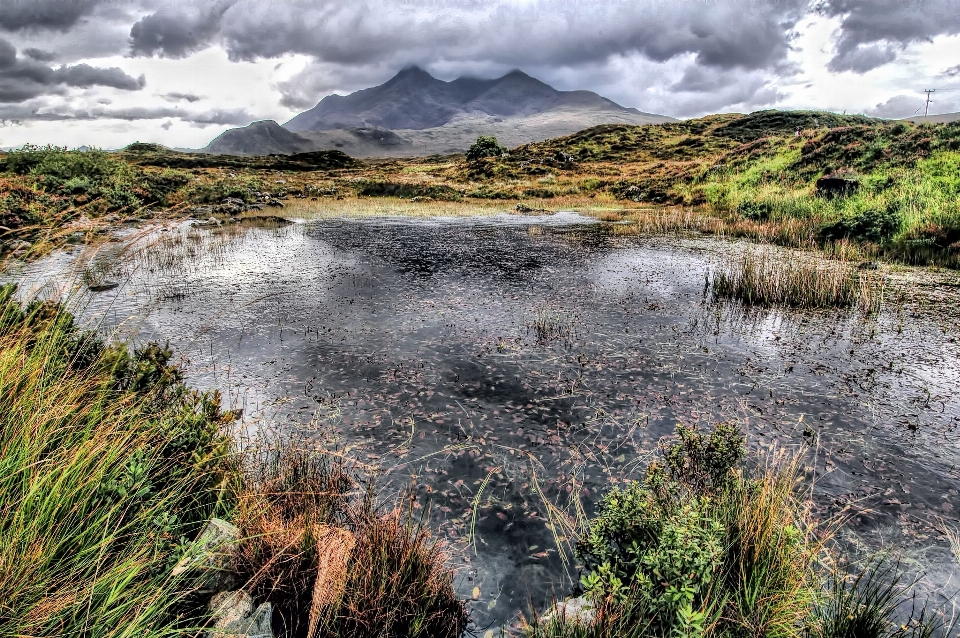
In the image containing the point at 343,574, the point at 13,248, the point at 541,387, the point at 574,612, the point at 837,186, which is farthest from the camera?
the point at 837,186

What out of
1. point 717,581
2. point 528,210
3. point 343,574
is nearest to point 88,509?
point 343,574

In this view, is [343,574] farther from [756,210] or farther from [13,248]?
[756,210]

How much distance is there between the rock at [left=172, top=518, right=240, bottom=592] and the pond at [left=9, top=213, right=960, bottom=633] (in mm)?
2105

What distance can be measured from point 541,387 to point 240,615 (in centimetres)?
648

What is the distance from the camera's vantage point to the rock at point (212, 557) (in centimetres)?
373

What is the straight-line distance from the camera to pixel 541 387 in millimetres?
9383

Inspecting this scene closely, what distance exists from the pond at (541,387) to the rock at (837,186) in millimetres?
17415

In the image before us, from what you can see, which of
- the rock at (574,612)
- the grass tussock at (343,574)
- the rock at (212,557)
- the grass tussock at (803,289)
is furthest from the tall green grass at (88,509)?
the grass tussock at (803,289)

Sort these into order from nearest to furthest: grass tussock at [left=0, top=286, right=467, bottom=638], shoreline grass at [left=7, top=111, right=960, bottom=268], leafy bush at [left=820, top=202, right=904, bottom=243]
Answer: grass tussock at [left=0, top=286, right=467, bottom=638]
shoreline grass at [left=7, top=111, right=960, bottom=268]
leafy bush at [left=820, top=202, right=904, bottom=243]

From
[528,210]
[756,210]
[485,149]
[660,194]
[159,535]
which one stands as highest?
[485,149]

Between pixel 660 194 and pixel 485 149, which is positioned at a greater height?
pixel 485 149

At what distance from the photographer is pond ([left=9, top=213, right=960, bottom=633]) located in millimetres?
5871

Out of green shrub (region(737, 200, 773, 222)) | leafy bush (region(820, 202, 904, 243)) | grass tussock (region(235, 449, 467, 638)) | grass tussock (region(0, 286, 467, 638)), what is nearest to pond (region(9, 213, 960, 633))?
grass tussock (region(235, 449, 467, 638))

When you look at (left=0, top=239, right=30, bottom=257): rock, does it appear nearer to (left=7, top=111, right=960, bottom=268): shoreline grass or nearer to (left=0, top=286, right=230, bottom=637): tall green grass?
(left=7, top=111, right=960, bottom=268): shoreline grass
